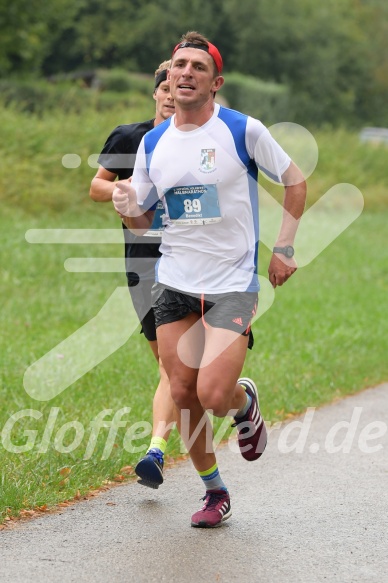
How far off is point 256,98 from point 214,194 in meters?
45.2

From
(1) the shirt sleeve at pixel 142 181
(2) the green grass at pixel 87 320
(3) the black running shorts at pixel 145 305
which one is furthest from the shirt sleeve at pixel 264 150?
(2) the green grass at pixel 87 320

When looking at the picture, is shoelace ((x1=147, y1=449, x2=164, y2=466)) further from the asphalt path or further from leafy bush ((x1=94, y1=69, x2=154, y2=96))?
leafy bush ((x1=94, y1=69, x2=154, y2=96))

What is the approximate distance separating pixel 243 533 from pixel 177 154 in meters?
1.87

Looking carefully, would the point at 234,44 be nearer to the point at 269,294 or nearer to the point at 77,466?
the point at 269,294

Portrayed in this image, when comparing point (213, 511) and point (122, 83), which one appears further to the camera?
point (122, 83)

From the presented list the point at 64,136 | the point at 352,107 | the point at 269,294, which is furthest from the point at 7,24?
the point at 352,107

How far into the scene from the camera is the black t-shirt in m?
6.62

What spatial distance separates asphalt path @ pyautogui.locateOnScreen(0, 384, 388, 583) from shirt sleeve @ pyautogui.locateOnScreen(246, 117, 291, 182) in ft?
5.72

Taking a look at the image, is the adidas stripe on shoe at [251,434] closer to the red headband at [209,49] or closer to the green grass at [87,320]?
the green grass at [87,320]

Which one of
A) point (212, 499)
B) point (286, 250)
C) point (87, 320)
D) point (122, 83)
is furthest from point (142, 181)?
point (122, 83)

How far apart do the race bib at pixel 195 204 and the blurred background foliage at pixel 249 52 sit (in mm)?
37316

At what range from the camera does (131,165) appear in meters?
6.64

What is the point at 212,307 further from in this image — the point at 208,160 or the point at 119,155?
the point at 119,155

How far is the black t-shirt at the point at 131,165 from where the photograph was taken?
662cm
